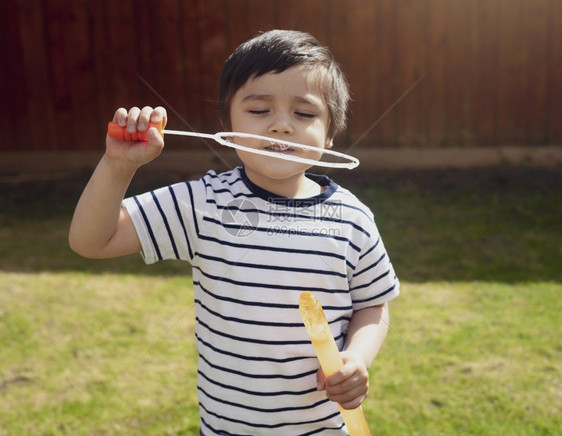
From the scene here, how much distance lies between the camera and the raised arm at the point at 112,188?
1.16m

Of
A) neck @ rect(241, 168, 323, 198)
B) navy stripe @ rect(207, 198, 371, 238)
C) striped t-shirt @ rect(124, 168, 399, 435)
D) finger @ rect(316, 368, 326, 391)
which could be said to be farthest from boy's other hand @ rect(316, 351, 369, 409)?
neck @ rect(241, 168, 323, 198)

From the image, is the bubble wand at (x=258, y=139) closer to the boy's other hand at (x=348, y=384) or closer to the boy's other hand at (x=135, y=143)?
the boy's other hand at (x=135, y=143)

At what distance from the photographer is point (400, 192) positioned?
5.20 metres

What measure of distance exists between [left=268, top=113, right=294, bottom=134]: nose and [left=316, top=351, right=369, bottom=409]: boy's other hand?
481mm

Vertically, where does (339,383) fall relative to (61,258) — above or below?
above

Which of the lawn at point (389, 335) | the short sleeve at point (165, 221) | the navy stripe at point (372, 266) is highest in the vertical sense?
the short sleeve at point (165, 221)

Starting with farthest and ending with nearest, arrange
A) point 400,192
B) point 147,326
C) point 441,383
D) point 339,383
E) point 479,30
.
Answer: point 479,30
point 400,192
point 147,326
point 441,383
point 339,383

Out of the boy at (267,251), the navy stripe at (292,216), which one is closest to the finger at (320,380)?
the boy at (267,251)

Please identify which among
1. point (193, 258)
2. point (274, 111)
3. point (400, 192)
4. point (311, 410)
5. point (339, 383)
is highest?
point (274, 111)

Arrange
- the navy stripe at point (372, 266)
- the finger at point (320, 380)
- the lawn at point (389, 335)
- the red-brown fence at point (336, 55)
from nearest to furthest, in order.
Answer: the finger at point (320, 380)
the navy stripe at point (372, 266)
the lawn at point (389, 335)
the red-brown fence at point (336, 55)

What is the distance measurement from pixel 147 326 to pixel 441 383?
53.9 inches

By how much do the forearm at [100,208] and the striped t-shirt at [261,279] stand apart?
0.27 ft

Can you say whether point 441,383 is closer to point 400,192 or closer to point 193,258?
point 193,258

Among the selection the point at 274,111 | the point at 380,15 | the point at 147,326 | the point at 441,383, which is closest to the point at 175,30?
the point at 380,15
